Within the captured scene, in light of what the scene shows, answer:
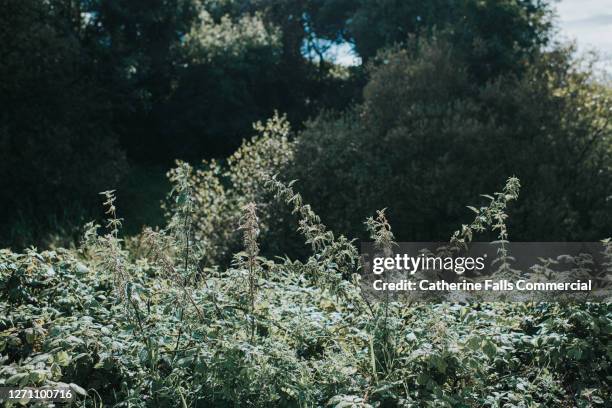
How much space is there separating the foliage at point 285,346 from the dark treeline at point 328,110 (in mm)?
5534

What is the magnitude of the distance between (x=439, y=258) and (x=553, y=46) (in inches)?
333

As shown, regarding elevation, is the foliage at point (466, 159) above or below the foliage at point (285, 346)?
above

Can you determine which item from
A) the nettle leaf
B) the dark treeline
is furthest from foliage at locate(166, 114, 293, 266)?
the nettle leaf

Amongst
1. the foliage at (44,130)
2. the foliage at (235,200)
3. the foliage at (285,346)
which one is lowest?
the foliage at (285,346)

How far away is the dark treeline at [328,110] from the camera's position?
9.40 meters

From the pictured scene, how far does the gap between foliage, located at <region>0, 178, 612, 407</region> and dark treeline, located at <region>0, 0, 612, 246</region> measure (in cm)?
553

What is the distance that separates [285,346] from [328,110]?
31.1 ft

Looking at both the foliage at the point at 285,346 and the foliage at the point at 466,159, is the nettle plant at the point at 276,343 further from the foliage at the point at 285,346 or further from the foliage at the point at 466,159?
the foliage at the point at 466,159

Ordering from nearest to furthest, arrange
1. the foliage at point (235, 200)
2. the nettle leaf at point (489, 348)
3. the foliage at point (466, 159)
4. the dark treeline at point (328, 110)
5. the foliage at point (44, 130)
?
the nettle leaf at point (489, 348)
the foliage at point (235, 200)
the foliage at point (466, 159)
the dark treeline at point (328, 110)
the foliage at point (44, 130)

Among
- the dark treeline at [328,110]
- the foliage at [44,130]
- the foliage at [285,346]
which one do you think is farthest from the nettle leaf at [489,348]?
the foliage at [44,130]

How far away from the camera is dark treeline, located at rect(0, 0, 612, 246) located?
9398 mm

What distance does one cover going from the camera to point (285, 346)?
3.42 metres

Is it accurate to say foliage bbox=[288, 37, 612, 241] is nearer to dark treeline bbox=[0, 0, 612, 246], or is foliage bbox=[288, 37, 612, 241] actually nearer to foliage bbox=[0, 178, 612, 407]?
dark treeline bbox=[0, 0, 612, 246]

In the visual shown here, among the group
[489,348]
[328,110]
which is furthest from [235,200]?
[489,348]
